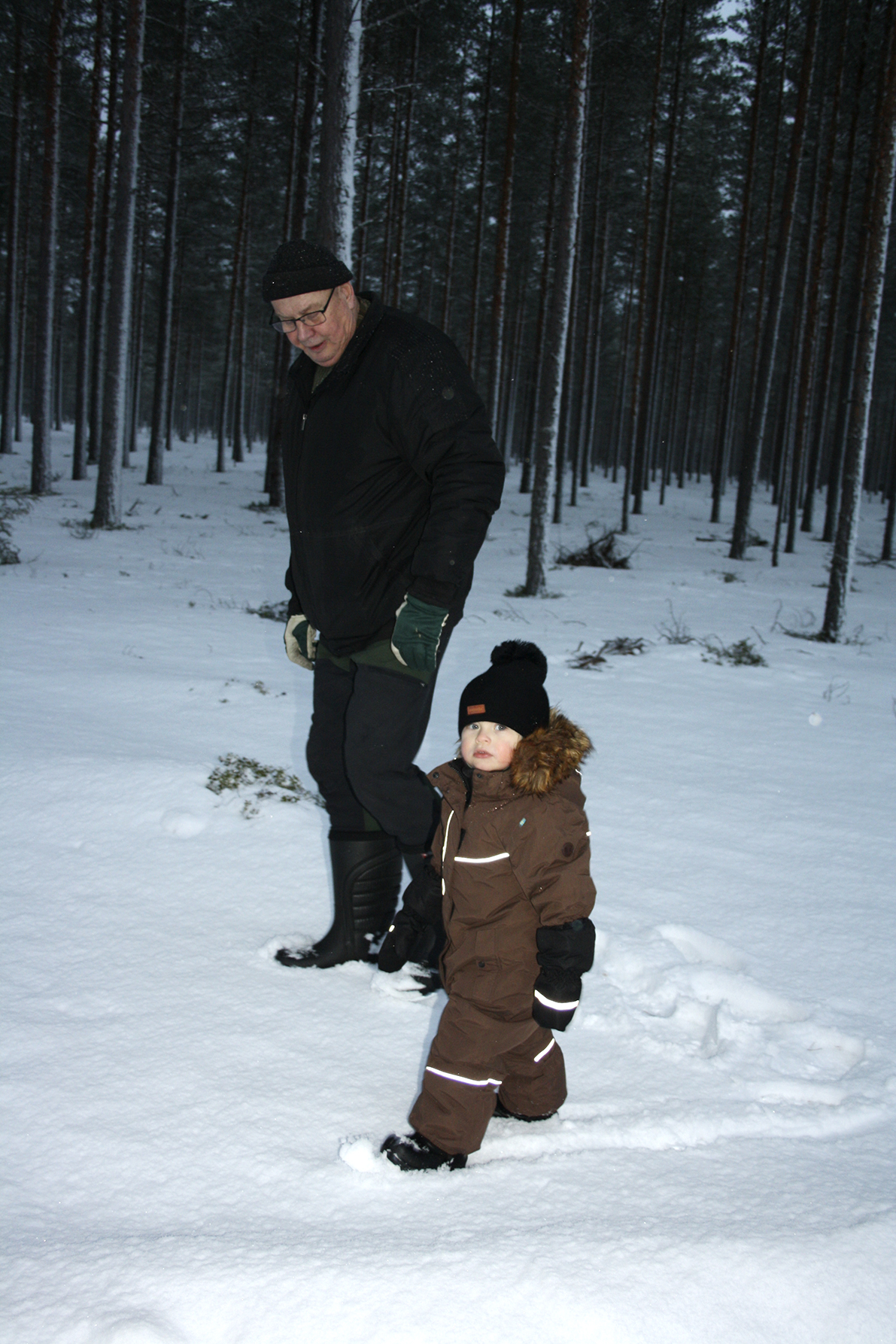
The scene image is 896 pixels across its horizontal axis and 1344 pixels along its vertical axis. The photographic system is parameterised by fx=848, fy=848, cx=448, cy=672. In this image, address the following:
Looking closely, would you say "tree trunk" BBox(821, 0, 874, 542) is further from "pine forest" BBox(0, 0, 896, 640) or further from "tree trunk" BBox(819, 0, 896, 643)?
"tree trunk" BBox(819, 0, 896, 643)

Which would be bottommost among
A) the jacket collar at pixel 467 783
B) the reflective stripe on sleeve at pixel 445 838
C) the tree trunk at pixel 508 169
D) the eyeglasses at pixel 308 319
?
the reflective stripe on sleeve at pixel 445 838

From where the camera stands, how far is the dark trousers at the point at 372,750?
2482 millimetres

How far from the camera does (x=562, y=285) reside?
10.2 metres

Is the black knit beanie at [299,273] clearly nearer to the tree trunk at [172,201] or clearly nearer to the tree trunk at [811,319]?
the tree trunk at [172,201]

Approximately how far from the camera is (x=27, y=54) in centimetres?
1952

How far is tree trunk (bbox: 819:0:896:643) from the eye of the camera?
909 centimetres

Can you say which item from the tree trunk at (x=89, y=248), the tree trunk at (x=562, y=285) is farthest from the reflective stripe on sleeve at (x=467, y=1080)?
the tree trunk at (x=89, y=248)

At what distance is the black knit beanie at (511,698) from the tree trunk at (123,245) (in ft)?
41.3

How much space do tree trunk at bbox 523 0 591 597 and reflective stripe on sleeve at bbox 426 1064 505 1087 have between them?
9132 mm

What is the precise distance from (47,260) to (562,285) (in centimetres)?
1096

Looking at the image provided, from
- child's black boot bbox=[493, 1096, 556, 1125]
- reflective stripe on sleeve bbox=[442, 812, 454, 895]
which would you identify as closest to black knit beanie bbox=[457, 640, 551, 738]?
reflective stripe on sleeve bbox=[442, 812, 454, 895]

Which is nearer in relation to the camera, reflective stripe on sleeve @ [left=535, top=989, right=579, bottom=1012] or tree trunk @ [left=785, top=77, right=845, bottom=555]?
reflective stripe on sleeve @ [left=535, top=989, right=579, bottom=1012]

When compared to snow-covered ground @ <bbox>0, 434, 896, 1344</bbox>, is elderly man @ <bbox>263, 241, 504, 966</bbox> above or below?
above

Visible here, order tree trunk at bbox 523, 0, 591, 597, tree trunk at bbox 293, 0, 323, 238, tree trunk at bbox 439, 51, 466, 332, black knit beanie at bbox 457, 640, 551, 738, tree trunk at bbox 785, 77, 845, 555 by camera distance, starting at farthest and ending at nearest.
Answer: tree trunk at bbox 439, 51, 466, 332
tree trunk at bbox 785, 77, 845, 555
tree trunk at bbox 293, 0, 323, 238
tree trunk at bbox 523, 0, 591, 597
black knit beanie at bbox 457, 640, 551, 738
